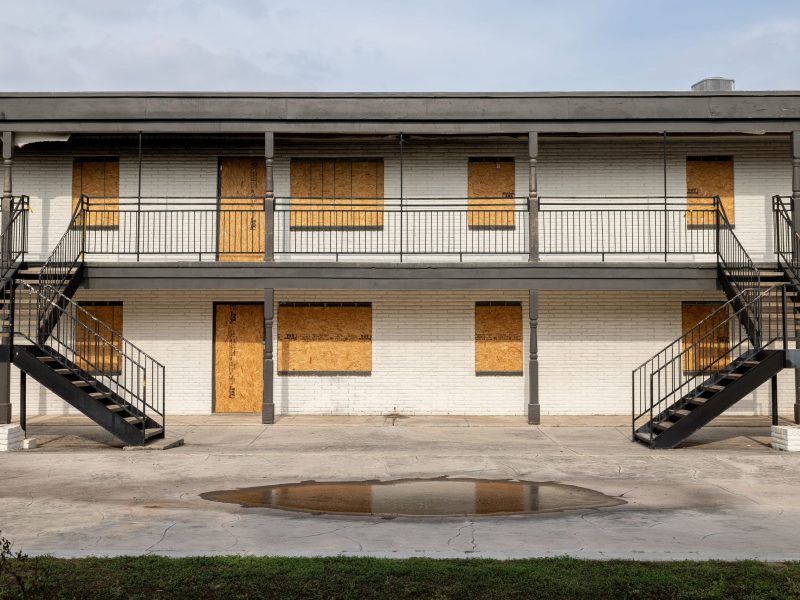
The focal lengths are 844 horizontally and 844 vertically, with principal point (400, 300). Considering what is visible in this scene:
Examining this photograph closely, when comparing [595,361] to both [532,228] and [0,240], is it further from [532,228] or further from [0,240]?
[0,240]

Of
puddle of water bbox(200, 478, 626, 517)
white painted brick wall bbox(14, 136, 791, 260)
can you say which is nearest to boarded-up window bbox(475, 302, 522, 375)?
white painted brick wall bbox(14, 136, 791, 260)

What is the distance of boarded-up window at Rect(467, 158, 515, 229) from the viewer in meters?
17.9

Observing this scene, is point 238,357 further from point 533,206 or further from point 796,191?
point 796,191

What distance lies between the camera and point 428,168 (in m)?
18.0

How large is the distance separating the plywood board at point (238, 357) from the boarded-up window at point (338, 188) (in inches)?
87.2

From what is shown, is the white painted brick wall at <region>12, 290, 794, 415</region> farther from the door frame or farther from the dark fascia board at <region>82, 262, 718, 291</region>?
the dark fascia board at <region>82, 262, 718, 291</region>

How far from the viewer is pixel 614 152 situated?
18.0m

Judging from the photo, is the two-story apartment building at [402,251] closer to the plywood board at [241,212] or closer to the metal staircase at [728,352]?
the plywood board at [241,212]

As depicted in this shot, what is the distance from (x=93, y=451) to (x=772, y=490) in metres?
9.49

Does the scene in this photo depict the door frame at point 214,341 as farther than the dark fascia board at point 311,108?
Yes

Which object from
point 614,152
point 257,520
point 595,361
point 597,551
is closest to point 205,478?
point 257,520

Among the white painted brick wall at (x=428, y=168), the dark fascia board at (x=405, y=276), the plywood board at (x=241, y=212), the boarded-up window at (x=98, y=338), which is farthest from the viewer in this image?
the white painted brick wall at (x=428, y=168)

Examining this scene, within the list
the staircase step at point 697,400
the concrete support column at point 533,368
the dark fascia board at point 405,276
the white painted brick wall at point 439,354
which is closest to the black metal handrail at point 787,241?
the dark fascia board at point 405,276

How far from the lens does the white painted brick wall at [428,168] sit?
1792cm
